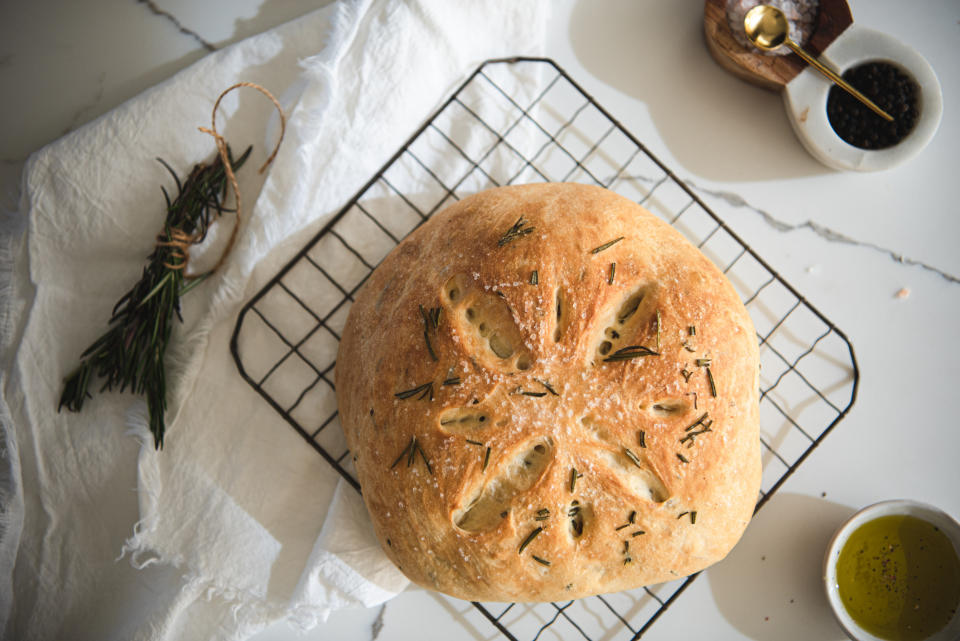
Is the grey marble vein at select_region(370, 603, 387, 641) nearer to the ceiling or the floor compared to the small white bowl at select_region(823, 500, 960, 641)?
nearer to the floor

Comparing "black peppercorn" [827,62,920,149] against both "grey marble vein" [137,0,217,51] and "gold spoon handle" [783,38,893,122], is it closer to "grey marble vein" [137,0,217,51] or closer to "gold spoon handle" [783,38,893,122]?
"gold spoon handle" [783,38,893,122]

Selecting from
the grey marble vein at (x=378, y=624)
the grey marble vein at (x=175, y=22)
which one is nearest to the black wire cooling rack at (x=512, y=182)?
the grey marble vein at (x=378, y=624)

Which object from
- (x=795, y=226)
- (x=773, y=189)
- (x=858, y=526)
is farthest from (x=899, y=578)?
(x=773, y=189)

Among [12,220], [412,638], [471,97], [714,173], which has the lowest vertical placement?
[412,638]

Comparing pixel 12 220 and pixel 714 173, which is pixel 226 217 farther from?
pixel 714 173

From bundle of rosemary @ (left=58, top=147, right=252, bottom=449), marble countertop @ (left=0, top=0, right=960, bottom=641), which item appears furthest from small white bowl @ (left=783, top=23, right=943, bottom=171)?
bundle of rosemary @ (left=58, top=147, right=252, bottom=449)

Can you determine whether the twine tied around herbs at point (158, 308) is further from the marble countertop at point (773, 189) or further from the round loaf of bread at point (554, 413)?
the round loaf of bread at point (554, 413)

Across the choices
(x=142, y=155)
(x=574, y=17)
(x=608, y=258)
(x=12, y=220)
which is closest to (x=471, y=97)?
(x=574, y=17)
